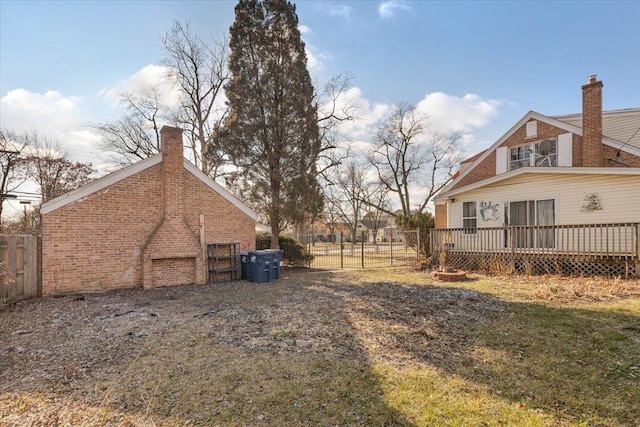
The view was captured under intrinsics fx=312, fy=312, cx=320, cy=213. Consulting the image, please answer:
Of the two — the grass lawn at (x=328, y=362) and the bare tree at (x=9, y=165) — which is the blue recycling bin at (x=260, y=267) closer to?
the grass lawn at (x=328, y=362)

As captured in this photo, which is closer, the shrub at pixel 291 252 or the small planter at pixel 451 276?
the small planter at pixel 451 276

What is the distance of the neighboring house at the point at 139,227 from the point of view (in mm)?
8711

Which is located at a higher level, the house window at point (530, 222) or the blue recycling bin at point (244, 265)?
the house window at point (530, 222)

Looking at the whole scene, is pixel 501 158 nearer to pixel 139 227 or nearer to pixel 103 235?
pixel 139 227

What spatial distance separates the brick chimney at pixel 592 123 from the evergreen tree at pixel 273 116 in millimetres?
12151

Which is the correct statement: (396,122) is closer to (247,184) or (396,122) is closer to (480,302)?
(247,184)

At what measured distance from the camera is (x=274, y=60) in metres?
16.4

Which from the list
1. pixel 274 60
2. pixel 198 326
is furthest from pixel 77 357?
pixel 274 60

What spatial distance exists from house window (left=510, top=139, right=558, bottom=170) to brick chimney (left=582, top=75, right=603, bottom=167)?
4.43 feet

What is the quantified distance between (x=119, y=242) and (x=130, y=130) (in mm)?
18848

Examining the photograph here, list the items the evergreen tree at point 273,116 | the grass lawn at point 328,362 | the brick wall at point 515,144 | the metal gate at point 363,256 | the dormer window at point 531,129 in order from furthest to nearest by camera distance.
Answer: the metal gate at point 363,256, the evergreen tree at point 273,116, the dormer window at point 531,129, the brick wall at point 515,144, the grass lawn at point 328,362

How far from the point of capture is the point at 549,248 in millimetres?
11977

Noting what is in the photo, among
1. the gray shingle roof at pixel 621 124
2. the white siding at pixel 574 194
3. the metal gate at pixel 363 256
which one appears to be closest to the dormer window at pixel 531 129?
the gray shingle roof at pixel 621 124

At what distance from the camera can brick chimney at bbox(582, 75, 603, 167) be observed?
519 inches
